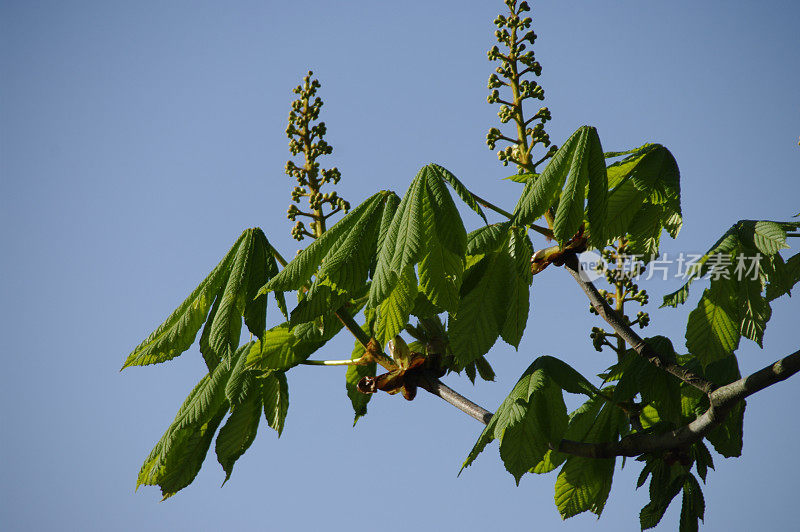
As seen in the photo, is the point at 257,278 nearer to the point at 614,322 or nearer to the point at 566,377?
the point at 566,377

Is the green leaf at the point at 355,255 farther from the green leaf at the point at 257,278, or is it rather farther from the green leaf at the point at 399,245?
the green leaf at the point at 257,278

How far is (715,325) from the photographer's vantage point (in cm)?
310

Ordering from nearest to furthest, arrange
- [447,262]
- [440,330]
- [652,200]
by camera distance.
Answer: [447,262], [652,200], [440,330]

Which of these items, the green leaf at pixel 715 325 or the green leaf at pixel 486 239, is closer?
the green leaf at pixel 486 239

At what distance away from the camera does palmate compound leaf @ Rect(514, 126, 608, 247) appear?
2807mm

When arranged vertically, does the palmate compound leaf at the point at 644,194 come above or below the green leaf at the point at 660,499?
above

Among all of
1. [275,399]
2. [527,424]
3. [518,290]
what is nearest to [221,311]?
[275,399]

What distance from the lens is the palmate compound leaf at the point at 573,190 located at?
281 centimetres

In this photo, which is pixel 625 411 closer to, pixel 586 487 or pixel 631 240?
pixel 586 487

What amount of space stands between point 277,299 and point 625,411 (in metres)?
1.71

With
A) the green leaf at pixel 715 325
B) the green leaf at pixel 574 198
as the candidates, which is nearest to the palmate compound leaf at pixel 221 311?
the green leaf at pixel 574 198

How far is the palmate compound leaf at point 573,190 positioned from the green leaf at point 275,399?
143 centimetres

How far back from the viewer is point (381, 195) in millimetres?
3213

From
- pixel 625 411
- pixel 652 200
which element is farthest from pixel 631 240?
pixel 625 411
